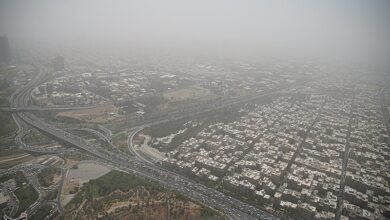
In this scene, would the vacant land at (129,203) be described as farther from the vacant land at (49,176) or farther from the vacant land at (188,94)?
the vacant land at (188,94)

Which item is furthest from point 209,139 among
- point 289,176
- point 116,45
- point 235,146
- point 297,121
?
point 116,45

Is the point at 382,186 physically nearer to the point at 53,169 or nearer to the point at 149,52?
the point at 53,169

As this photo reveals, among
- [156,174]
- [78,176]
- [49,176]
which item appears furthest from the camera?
[156,174]

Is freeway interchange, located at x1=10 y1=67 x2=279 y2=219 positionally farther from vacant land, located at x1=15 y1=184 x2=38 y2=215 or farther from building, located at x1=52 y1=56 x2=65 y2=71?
building, located at x1=52 y1=56 x2=65 y2=71

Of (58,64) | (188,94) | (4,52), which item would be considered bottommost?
(188,94)

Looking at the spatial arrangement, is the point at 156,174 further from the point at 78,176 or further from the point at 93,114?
the point at 93,114

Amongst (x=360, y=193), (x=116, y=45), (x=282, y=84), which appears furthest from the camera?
(x=116, y=45)

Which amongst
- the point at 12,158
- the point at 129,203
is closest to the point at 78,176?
the point at 129,203

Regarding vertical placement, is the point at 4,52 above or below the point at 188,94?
above
